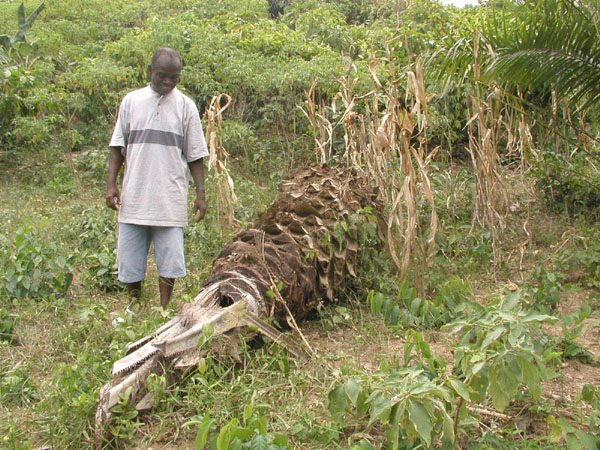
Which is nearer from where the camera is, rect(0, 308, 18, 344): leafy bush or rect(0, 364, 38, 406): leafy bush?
Answer: rect(0, 364, 38, 406): leafy bush

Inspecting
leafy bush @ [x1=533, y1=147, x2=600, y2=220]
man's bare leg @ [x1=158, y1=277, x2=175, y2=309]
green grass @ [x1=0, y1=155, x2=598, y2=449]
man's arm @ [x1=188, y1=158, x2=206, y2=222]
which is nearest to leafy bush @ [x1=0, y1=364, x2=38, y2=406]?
green grass @ [x1=0, y1=155, x2=598, y2=449]

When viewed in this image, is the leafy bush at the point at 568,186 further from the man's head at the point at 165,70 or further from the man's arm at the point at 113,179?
the man's arm at the point at 113,179

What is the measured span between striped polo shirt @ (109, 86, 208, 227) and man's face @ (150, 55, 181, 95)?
2.6 inches

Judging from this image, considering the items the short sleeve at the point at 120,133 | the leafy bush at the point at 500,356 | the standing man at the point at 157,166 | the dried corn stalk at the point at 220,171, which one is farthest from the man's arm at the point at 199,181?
the leafy bush at the point at 500,356

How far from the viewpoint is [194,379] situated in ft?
9.88

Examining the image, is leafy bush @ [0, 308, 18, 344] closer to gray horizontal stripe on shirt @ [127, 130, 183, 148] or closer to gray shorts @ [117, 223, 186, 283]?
gray shorts @ [117, 223, 186, 283]

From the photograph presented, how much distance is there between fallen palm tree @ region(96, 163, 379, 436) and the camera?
2965 millimetres

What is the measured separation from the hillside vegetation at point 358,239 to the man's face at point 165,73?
1.18 m

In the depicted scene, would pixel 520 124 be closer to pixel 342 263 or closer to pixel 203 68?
pixel 342 263

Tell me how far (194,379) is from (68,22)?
9.22 meters

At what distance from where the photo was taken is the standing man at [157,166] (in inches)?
154

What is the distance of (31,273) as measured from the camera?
4277mm

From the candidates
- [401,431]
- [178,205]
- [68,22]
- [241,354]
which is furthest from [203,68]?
[401,431]

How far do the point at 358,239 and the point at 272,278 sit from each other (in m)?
0.93
